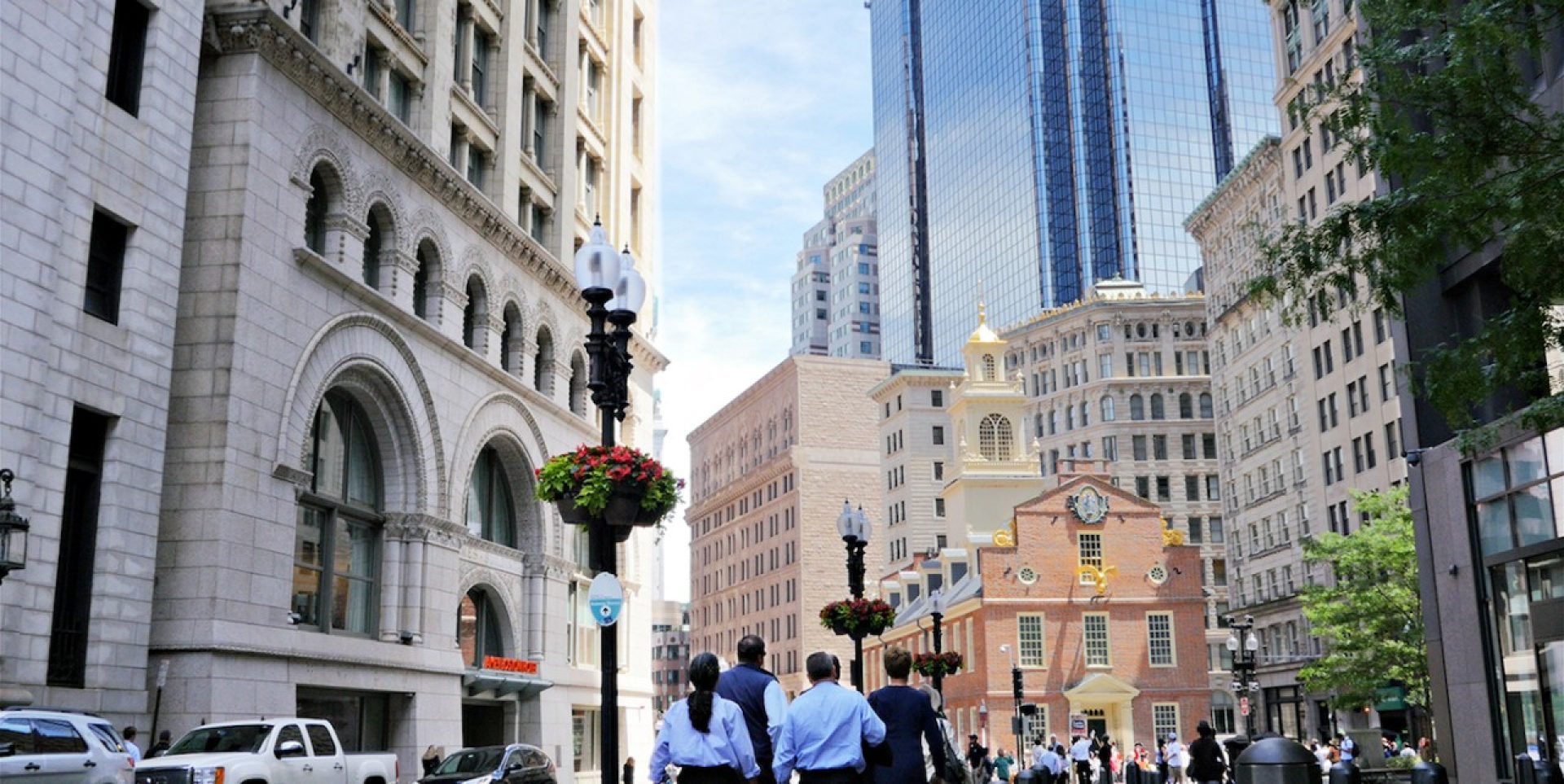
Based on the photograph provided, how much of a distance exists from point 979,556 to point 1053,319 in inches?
2363

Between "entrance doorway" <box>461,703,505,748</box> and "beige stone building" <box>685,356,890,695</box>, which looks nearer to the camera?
"entrance doorway" <box>461,703,505,748</box>

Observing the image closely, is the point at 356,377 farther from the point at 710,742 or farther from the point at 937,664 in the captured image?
the point at 710,742

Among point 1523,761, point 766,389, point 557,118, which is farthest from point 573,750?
point 766,389

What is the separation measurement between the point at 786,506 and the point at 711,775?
400 feet

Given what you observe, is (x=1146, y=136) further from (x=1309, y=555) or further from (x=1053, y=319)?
(x=1309, y=555)

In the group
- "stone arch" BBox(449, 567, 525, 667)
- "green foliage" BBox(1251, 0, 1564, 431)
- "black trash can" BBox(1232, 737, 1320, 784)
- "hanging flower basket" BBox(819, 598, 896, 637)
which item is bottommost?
"black trash can" BBox(1232, 737, 1320, 784)

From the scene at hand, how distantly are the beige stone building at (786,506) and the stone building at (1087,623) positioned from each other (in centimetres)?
5289

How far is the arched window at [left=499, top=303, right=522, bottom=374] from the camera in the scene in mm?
41938

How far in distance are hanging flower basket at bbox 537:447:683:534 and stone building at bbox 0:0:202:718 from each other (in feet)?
38.5

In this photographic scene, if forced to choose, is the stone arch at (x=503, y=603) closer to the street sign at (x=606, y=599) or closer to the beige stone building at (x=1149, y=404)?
the street sign at (x=606, y=599)

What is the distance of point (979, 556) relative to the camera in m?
69.2

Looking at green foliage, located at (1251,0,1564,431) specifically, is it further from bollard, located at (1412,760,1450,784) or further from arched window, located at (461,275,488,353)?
arched window, located at (461,275,488,353)

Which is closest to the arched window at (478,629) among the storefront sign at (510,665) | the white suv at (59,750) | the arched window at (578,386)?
the storefront sign at (510,665)

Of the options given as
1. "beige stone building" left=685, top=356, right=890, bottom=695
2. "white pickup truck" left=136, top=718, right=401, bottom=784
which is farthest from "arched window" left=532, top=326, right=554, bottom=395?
"beige stone building" left=685, top=356, right=890, bottom=695
